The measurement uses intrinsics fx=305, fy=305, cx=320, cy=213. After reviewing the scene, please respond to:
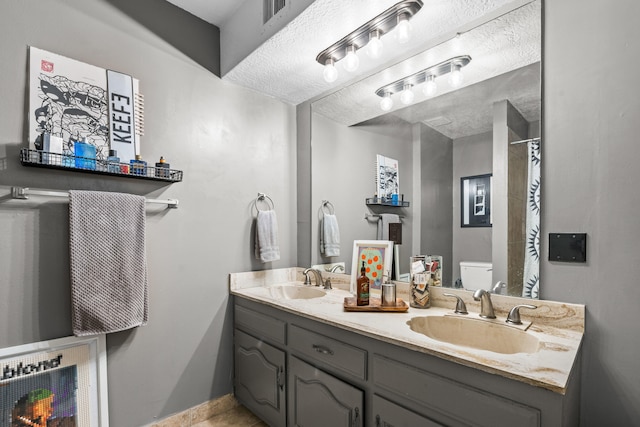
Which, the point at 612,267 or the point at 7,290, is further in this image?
the point at 7,290

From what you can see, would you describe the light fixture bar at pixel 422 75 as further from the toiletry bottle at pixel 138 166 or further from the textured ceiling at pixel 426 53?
the toiletry bottle at pixel 138 166

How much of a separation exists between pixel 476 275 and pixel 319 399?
97 centimetres

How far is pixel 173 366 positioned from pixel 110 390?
32cm

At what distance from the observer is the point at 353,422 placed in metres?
1.29

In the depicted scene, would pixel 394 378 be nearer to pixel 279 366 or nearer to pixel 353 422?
pixel 353 422

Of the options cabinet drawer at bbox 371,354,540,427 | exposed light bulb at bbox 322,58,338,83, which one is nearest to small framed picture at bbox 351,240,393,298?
cabinet drawer at bbox 371,354,540,427

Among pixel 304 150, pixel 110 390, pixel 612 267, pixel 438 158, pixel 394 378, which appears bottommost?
pixel 110 390

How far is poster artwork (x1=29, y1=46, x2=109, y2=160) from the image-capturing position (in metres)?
1.39

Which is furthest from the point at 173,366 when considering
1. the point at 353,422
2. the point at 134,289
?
the point at 353,422

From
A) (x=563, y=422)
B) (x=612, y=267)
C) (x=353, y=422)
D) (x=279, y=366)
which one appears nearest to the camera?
(x=563, y=422)

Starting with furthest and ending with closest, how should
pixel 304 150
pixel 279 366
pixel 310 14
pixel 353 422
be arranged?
pixel 304 150
pixel 279 366
pixel 310 14
pixel 353 422

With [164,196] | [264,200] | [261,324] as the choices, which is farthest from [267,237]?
[164,196]

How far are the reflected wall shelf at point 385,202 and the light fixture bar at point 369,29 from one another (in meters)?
0.86

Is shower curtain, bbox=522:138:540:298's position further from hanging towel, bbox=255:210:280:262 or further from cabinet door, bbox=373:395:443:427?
hanging towel, bbox=255:210:280:262
